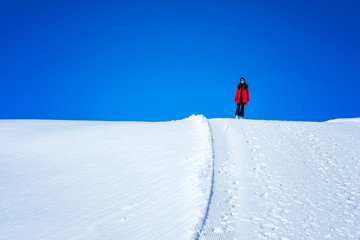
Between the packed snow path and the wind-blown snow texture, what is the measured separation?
0.02m

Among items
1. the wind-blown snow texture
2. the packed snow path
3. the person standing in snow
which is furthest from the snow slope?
the person standing in snow

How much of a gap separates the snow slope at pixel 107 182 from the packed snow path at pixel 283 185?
399 mm

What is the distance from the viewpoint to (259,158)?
5.85 meters

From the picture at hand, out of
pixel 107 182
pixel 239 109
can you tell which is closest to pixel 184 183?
pixel 107 182

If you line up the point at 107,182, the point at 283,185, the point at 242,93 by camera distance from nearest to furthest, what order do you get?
1. the point at 283,185
2. the point at 107,182
3. the point at 242,93

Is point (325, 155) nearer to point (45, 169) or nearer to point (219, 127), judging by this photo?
point (219, 127)

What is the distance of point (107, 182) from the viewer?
17.9 ft

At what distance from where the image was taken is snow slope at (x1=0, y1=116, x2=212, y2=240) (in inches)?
156

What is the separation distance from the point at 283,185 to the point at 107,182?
3432 mm

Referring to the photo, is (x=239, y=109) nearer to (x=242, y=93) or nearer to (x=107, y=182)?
(x=242, y=93)

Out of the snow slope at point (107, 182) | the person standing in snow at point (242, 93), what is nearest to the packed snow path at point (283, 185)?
the snow slope at point (107, 182)

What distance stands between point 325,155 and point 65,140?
285 inches

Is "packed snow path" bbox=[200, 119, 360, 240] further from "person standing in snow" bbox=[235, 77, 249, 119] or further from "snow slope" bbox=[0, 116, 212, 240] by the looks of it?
"person standing in snow" bbox=[235, 77, 249, 119]

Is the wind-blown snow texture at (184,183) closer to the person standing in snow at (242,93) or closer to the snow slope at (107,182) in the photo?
the snow slope at (107,182)
